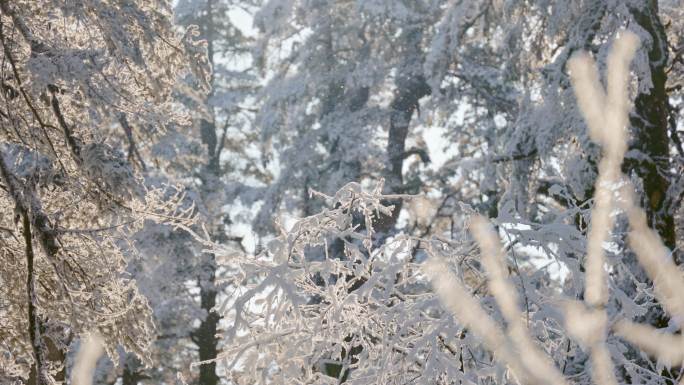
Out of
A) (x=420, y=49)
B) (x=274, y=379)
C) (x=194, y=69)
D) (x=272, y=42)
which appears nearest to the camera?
(x=274, y=379)

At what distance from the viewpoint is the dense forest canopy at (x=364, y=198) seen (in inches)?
120

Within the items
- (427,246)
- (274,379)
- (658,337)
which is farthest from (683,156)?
(274,379)

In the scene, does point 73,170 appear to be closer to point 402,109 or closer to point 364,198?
point 364,198

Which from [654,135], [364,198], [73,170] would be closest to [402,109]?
[654,135]

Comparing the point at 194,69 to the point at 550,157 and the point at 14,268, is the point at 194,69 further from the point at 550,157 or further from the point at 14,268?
the point at 550,157

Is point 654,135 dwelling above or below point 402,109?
below

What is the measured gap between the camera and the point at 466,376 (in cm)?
284

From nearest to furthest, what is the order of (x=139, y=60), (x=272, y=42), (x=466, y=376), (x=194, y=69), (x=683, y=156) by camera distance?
(x=466, y=376)
(x=139, y=60)
(x=194, y=69)
(x=683, y=156)
(x=272, y=42)

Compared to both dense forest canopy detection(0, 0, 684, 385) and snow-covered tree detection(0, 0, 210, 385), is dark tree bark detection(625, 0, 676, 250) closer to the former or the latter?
dense forest canopy detection(0, 0, 684, 385)

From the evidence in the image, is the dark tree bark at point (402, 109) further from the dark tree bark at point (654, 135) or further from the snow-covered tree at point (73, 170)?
the snow-covered tree at point (73, 170)

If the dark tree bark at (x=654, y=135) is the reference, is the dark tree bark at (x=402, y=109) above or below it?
above

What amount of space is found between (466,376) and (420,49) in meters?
13.1

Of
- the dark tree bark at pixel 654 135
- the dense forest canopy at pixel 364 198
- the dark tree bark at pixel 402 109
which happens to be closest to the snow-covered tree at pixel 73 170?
the dense forest canopy at pixel 364 198

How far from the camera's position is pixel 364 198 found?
326cm
